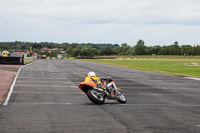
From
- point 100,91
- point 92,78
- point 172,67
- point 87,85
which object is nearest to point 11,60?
point 172,67

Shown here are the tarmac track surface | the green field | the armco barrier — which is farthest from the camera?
the armco barrier

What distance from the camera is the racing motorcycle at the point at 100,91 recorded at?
12.8m

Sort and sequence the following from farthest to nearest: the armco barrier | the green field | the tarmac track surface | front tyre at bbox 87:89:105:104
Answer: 1. the armco barrier
2. the green field
3. front tyre at bbox 87:89:105:104
4. the tarmac track surface

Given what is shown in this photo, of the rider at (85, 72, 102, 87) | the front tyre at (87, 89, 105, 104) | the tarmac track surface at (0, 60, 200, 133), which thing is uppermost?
the rider at (85, 72, 102, 87)

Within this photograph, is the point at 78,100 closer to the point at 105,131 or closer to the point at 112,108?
the point at 112,108

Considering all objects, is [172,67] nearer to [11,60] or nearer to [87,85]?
[11,60]

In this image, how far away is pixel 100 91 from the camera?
12852 millimetres

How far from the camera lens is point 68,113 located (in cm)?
1088

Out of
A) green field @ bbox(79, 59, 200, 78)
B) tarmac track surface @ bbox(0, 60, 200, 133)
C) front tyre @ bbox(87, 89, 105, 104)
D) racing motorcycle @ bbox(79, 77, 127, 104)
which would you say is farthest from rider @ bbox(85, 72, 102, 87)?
green field @ bbox(79, 59, 200, 78)

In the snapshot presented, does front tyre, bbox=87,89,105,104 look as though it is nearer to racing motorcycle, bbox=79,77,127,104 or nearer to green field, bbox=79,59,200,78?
racing motorcycle, bbox=79,77,127,104

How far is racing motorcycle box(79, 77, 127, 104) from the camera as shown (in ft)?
41.8

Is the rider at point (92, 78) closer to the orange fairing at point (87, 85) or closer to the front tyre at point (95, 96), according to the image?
the orange fairing at point (87, 85)

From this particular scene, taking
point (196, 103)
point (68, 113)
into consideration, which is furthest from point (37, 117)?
point (196, 103)

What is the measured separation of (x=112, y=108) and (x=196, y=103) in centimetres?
430
